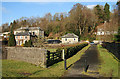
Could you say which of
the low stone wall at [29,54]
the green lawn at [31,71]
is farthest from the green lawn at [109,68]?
the low stone wall at [29,54]

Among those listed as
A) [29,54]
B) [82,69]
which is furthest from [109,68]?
[29,54]

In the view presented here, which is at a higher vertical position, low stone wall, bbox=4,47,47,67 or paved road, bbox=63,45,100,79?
low stone wall, bbox=4,47,47,67

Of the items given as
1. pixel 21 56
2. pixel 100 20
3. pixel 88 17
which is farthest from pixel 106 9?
pixel 21 56

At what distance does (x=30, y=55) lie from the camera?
15.5m

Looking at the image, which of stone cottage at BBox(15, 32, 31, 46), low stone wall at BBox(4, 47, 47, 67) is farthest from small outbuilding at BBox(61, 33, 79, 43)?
low stone wall at BBox(4, 47, 47, 67)

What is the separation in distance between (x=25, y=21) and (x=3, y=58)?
103766 millimetres

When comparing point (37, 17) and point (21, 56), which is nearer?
point (21, 56)

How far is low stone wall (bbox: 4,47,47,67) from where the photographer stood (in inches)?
513

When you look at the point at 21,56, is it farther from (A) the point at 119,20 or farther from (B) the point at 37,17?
(B) the point at 37,17

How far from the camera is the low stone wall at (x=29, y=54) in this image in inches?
513

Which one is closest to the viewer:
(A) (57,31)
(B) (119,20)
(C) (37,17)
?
(B) (119,20)

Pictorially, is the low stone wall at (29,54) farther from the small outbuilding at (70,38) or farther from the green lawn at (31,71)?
the small outbuilding at (70,38)

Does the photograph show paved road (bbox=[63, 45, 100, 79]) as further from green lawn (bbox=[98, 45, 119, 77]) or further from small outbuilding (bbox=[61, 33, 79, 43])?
small outbuilding (bbox=[61, 33, 79, 43])

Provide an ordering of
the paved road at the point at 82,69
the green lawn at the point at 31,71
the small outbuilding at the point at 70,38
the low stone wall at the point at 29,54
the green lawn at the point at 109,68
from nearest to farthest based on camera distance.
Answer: the green lawn at the point at 31,71 < the paved road at the point at 82,69 < the green lawn at the point at 109,68 < the low stone wall at the point at 29,54 < the small outbuilding at the point at 70,38
